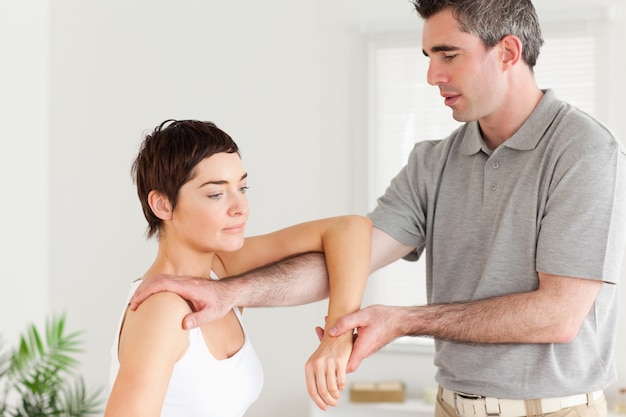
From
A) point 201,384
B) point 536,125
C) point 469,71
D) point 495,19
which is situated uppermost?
point 495,19

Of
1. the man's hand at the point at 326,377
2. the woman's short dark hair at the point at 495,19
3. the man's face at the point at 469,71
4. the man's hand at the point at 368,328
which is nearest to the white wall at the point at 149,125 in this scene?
the woman's short dark hair at the point at 495,19

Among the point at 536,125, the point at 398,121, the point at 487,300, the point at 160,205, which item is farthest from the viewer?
the point at 398,121

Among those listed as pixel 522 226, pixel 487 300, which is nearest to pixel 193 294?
pixel 487 300

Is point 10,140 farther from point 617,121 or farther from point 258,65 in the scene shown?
point 617,121

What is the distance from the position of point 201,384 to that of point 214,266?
0.34 metres

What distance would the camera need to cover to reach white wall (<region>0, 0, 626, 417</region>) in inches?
169

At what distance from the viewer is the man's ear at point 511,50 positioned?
207cm

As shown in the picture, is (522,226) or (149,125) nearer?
(522,226)

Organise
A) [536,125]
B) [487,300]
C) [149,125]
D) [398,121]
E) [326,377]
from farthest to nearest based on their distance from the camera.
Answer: [149,125], [398,121], [536,125], [487,300], [326,377]

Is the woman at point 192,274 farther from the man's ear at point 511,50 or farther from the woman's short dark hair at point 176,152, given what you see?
the man's ear at point 511,50

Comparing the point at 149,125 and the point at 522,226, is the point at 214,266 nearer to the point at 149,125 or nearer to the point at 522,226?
the point at 522,226

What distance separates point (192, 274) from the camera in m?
1.85

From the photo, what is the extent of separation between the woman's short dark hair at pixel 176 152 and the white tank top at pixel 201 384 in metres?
0.22

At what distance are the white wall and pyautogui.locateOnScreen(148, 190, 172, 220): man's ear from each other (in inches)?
100
